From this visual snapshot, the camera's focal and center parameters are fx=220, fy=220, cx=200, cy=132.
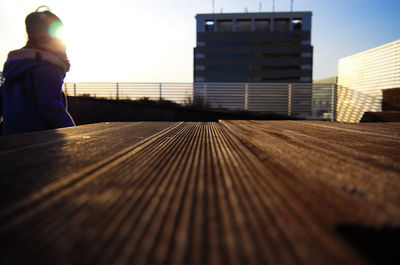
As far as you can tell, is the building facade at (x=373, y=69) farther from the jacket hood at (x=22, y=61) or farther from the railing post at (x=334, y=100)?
the jacket hood at (x=22, y=61)

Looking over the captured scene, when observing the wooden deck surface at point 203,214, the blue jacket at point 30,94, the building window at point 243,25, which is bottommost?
the wooden deck surface at point 203,214

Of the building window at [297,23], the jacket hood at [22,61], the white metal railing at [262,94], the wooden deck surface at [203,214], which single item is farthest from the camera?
the building window at [297,23]

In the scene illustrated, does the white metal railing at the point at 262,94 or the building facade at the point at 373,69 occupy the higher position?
the building facade at the point at 373,69

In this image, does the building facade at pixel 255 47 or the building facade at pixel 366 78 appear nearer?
the building facade at pixel 366 78

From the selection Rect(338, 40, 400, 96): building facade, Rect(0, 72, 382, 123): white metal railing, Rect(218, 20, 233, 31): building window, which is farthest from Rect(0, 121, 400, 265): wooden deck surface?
Rect(218, 20, 233, 31): building window

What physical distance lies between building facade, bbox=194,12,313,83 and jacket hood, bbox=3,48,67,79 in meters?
38.3

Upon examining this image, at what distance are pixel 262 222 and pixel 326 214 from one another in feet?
0.23

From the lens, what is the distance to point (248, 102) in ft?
29.5

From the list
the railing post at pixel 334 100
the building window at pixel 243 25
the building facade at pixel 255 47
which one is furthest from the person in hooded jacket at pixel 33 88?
the building window at pixel 243 25

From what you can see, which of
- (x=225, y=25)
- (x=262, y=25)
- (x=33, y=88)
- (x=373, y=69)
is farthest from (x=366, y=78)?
(x=225, y=25)

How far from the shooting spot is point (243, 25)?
38938 mm

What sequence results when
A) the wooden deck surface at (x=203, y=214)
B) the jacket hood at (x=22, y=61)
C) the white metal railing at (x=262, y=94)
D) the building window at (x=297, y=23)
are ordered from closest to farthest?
1. the wooden deck surface at (x=203, y=214)
2. the jacket hood at (x=22, y=61)
3. the white metal railing at (x=262, y=94)
4. the building window at (x=297, y=23)

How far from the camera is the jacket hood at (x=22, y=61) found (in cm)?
195

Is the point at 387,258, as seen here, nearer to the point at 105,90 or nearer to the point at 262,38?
the point at 105,90
